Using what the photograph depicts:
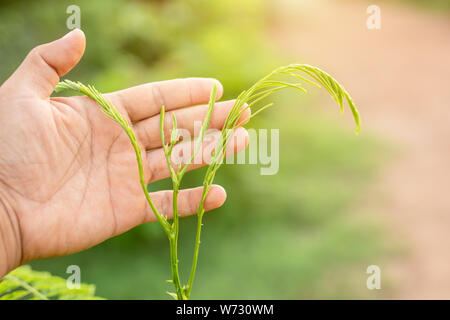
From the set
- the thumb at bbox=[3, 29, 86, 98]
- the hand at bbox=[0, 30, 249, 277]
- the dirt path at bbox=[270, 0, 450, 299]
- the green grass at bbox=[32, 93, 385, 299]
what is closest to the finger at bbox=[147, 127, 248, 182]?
the hand at bbox=[0, 30, 249, 277]

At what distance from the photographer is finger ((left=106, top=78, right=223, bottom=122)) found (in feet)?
3.36

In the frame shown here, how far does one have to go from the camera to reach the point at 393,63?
4.04m

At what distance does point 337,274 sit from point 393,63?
2451 mm

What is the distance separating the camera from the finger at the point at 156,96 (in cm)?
102

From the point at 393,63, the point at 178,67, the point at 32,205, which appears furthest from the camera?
the point at 393,63

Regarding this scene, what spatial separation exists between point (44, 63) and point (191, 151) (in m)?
0.34

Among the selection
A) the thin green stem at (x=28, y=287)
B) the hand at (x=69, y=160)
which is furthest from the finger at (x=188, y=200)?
the thin green stem at (x=28, y=287)

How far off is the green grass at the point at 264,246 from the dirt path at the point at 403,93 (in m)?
0.21

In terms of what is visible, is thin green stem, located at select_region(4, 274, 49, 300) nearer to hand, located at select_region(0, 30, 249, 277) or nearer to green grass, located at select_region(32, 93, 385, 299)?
hand, located at select_region(0, 30, 249, 277)

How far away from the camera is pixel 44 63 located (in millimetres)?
951

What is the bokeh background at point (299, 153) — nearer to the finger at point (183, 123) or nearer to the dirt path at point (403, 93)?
the dirt path at point (403, 93)

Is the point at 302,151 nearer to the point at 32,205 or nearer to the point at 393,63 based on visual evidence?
the point at 393,63

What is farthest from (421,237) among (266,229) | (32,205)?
(32,205)
